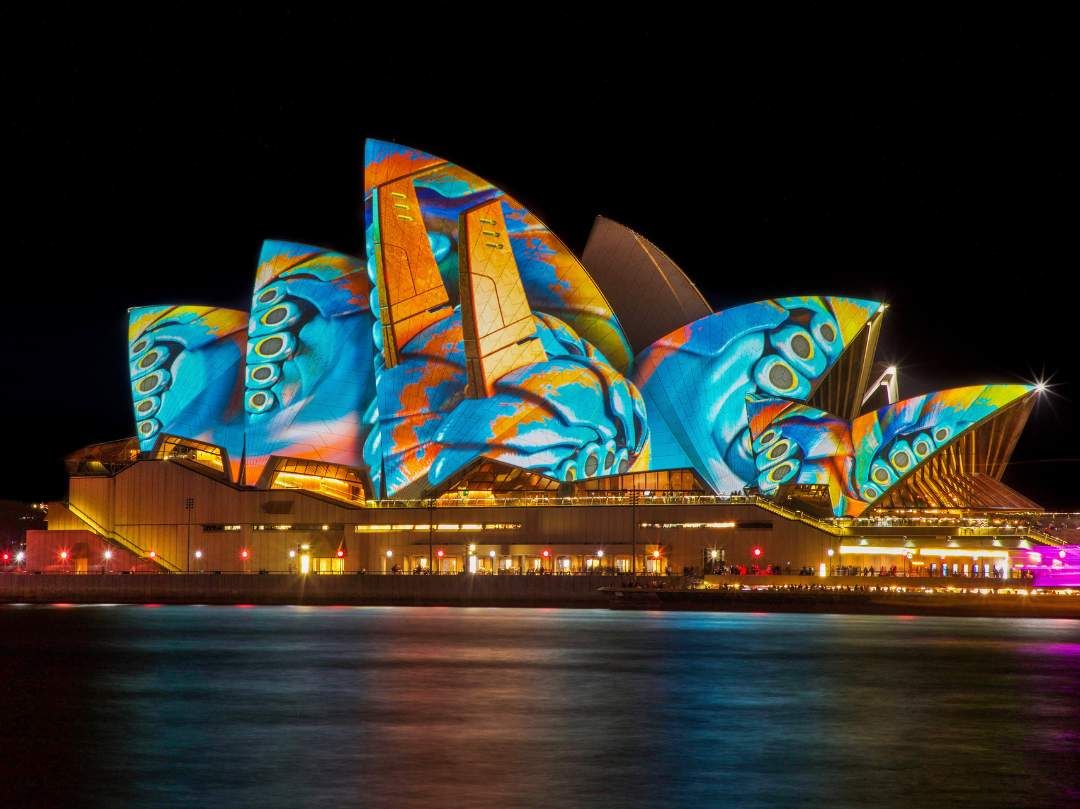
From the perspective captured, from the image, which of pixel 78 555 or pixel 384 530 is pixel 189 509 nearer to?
pixel 78 555

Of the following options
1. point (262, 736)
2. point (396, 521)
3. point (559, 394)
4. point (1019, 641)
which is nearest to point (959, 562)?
point (559, 394)

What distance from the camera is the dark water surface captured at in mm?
19172

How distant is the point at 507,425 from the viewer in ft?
236

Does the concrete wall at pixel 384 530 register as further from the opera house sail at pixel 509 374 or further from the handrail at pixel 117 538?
the opera house sail at pixel 509 374

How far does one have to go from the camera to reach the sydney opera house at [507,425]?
7119 centimetres

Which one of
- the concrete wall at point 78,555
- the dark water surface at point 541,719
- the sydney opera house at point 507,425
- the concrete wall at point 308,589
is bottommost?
the dark water surface at point 541,719

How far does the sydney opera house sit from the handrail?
5.1 inches

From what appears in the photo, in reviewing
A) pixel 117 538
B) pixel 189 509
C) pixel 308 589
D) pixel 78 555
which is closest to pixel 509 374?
pixel 308 589

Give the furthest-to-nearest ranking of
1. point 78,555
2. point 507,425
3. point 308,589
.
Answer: point 78,555
point 507,425
point 308,589

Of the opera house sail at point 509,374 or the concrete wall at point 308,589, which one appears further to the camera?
the opera house sail at point 509,374

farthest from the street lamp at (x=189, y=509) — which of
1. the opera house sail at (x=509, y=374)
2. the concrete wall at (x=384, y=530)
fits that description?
the opera house sail at (x=509, y=374)

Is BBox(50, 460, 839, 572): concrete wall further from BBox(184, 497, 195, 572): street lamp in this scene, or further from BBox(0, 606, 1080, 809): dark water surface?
BBox(0, 606, 1080, 809): dark water surface

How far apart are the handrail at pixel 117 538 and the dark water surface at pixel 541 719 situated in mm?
30003

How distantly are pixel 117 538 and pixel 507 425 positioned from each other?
19.7m
